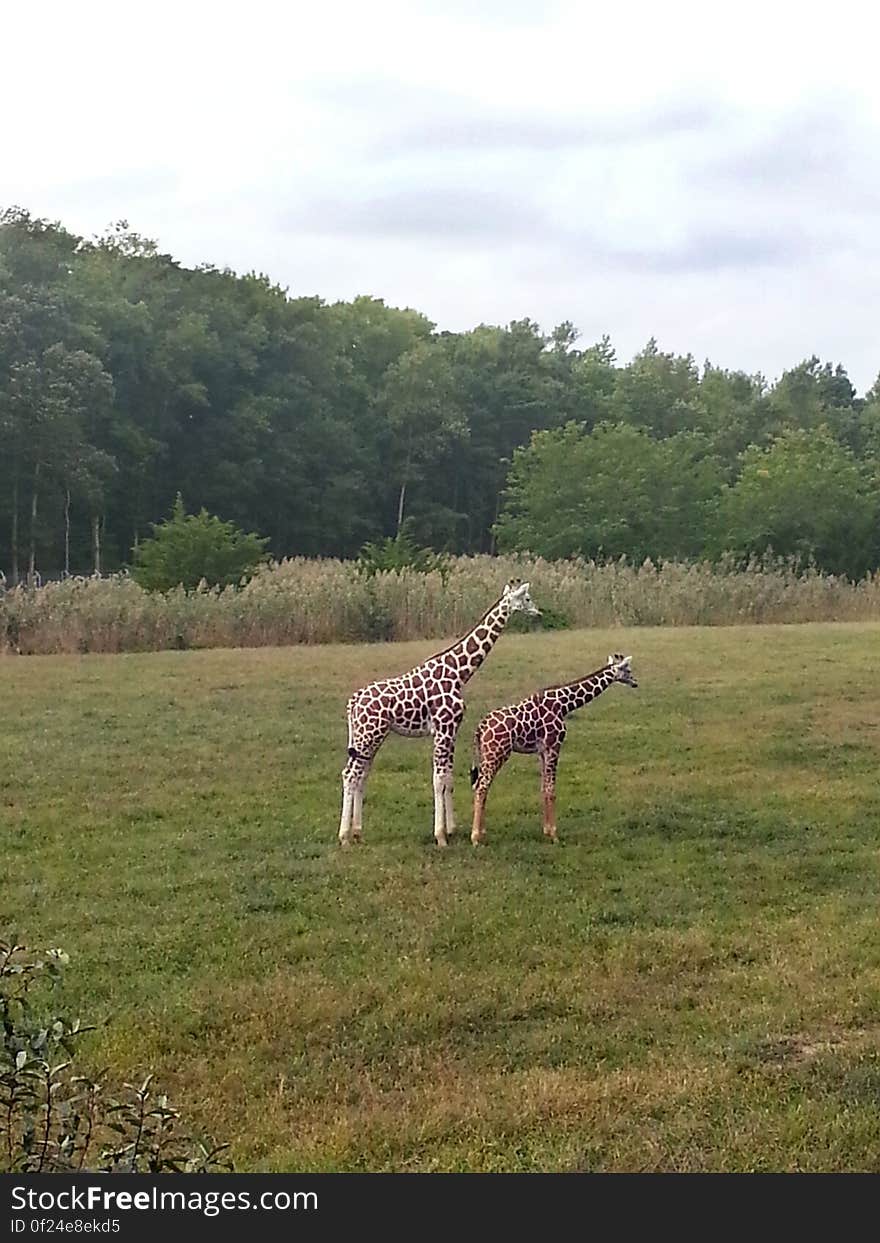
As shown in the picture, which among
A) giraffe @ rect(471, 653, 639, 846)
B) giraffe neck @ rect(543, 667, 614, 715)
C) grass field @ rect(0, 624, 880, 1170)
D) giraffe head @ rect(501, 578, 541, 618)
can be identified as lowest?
grass field @ rect(0, 624, 880, 1170)

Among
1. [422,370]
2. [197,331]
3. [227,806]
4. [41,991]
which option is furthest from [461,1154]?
[422,370]

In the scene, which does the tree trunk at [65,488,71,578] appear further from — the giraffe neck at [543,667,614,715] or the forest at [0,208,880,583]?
the giraffe neck at [543,667,614,715]

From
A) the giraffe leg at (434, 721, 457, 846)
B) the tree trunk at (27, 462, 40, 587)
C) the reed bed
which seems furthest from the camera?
the tree trunk at (27, 462, 40, 587)

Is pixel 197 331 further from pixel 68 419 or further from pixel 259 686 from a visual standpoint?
pixel 259 686

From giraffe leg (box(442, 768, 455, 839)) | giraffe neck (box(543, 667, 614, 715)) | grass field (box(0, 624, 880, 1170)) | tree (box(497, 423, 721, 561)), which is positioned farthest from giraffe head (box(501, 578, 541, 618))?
tree (box(497, 423, 721, 561))

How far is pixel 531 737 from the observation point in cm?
626

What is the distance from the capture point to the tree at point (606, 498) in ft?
84.2

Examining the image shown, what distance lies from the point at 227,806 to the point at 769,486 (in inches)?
845

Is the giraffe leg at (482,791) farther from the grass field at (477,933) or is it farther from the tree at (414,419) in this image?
the tree at (414,419)

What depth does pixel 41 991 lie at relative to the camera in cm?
433

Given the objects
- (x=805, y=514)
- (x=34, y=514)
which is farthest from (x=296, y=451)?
(x=805, y=514)

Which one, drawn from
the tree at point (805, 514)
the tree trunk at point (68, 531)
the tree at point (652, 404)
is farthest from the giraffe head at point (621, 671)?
the tree at point (652, 404)

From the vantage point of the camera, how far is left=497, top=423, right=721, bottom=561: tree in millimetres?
25656

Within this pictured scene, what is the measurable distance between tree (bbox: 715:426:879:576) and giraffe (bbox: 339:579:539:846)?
19088 millimetres
